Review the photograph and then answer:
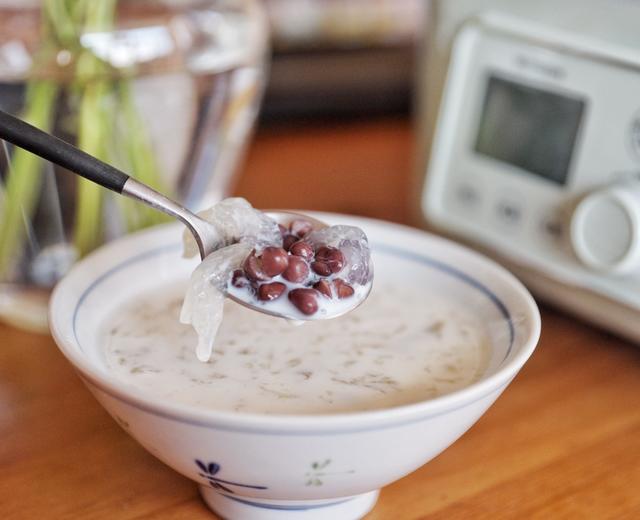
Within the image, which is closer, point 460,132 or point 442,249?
point 442,249

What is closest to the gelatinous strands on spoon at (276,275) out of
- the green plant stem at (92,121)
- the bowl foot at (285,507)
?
the bowl foot at (285,507)

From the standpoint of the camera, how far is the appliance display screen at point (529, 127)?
823 millimetres

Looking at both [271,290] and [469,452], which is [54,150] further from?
[469,452]

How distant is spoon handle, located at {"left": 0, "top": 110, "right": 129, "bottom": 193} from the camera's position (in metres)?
0.58

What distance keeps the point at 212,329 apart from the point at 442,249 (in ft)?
0.88

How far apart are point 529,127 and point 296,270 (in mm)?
370

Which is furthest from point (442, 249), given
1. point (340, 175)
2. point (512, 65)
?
point (340, 175)

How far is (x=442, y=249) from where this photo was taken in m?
0.79

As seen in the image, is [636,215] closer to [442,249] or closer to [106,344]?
[442,249]

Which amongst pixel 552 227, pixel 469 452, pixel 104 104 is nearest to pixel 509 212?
pixel 552 227

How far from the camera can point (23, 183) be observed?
812mm

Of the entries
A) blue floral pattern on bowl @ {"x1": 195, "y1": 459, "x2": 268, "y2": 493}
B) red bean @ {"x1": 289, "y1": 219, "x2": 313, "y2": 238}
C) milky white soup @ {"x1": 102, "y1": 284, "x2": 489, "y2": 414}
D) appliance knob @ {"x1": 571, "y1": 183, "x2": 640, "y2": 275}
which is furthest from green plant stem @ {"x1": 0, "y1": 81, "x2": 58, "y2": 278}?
appliance knob @ {"x1": 571, "y1": 183, "x2": 640, "y2": 275}

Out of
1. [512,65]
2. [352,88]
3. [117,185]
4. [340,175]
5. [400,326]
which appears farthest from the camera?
[352,88]

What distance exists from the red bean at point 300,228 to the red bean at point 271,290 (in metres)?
0.07
